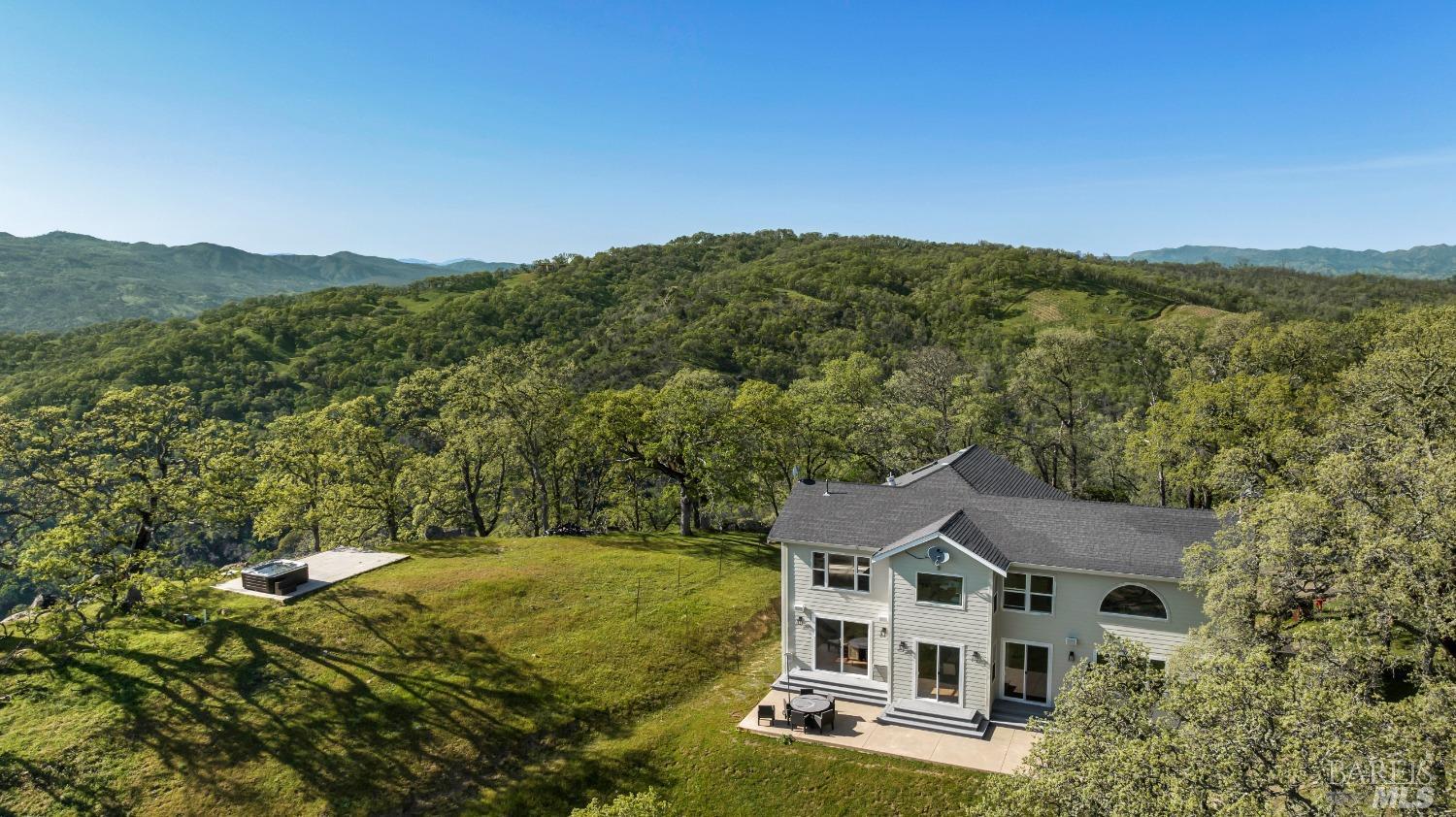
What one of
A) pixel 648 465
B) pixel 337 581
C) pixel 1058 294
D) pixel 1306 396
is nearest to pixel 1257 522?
pixel 1306 396

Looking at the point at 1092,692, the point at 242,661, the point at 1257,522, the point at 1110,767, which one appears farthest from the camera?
the point at 242,661

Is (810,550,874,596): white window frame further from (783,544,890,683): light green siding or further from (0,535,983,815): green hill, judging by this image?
(0,535,983,815): green hill

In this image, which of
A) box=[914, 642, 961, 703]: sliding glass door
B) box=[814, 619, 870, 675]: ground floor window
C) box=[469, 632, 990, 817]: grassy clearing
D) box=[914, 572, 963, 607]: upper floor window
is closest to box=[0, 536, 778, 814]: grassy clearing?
box=[469, 632, 990, 817]: grassy clearing

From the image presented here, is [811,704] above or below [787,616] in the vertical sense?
below

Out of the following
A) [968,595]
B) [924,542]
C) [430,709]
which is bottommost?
[430,709]

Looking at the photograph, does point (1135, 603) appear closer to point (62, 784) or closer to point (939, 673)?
point (939, 673)

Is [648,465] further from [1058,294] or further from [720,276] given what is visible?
[720,276]

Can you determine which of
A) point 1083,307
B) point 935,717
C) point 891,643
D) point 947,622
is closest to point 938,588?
point 947,622
